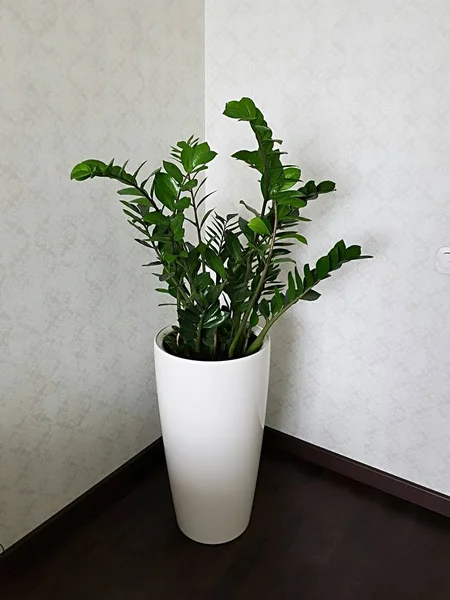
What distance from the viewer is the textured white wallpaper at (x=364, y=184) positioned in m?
1.54

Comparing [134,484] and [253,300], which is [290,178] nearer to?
[253,300]

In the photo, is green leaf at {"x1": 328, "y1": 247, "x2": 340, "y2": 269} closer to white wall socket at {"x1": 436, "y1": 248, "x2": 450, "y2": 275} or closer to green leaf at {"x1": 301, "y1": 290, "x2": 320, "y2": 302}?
green leaf at {"x1": 301, "y1": 290, "x2": 320, "y2": 302}

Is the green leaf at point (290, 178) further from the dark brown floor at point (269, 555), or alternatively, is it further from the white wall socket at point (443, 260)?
the dark brown floor at point (269, 555)

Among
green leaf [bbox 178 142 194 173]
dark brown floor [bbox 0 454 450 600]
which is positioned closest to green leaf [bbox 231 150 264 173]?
green leaf [bbox 178 142 194 173]

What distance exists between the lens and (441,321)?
1.65 metres

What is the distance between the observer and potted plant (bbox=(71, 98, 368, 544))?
4.42ft

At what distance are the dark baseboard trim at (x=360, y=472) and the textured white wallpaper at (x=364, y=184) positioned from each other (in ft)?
0.10

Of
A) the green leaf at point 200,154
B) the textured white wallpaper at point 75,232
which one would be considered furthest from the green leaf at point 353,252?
Result: the textured white wallpaper at point 75,232

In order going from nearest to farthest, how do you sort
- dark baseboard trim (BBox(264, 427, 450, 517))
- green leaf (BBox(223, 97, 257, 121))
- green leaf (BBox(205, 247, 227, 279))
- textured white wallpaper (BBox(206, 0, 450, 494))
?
green leaf (BBox(223, 97, 257, 121)) → green leaf (BBox(205, 247, 227, 279)) → textured white wallpaper (BBox(206, 0, 450, 494)) → dark baseboard trim (BBox(264, 427, 450, 517))

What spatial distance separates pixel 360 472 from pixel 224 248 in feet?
3.21

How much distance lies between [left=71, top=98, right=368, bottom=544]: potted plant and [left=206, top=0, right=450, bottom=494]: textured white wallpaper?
10.1 inches

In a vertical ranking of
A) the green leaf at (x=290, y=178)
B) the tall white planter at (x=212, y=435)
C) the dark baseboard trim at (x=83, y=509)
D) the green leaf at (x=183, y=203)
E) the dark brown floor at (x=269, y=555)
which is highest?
the green leaf at (x=290, y=178)

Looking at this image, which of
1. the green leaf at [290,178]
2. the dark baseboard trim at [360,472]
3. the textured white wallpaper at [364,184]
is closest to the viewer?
the green leaf at [290,178]

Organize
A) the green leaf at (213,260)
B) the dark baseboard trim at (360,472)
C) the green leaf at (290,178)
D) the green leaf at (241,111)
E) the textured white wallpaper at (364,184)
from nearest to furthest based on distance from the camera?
the green leaf at (241,111) → the green leaf at (290,178) → the green leaf at (213,260) → the textured white wallpaper at (364,184) → the dark baseboard trim at (360,472)
